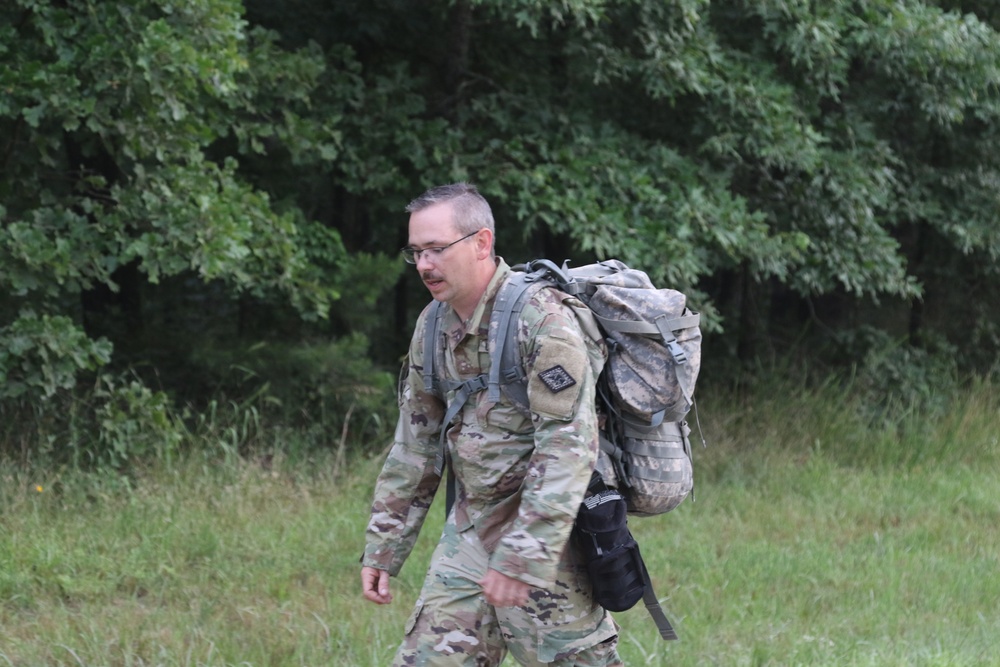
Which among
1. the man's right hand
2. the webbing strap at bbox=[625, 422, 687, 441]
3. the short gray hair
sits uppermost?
the short gray hair

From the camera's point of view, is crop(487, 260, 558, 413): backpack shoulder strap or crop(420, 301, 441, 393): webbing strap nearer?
crop(487, 260, 558, 413): backpack shoulder strap

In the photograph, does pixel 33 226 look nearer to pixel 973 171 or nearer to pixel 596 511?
pixel 596 511

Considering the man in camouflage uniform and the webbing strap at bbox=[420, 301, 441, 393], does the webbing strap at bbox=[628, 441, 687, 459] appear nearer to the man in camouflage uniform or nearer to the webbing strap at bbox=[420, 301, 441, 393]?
the man in camouflage uniform

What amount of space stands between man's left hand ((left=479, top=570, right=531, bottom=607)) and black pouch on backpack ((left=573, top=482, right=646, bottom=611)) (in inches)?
9.2

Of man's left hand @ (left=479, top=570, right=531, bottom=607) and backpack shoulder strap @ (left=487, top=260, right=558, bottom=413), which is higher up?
backpack shoulder strap @ (left=487, top=260, right=558, bottom=413)

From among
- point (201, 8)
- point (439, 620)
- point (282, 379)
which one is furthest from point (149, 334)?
point (439, 620)

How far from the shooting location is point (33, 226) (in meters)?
5.89

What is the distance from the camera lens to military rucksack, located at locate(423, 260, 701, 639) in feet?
9.32

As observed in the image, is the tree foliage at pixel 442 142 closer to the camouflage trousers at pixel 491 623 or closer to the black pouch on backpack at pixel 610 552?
the camouflage trousers at pixel 491 623

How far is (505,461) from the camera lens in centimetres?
290

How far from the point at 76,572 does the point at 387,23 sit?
4.87 metres

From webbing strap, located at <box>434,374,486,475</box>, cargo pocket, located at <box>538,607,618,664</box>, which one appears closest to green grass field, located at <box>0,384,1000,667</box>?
cargo pocket, located at <box>538,607,618,664</box>

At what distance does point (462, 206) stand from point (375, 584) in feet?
3.56

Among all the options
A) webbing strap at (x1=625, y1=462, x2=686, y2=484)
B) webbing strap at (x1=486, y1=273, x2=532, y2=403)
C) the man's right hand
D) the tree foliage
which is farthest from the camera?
the tree foliage
